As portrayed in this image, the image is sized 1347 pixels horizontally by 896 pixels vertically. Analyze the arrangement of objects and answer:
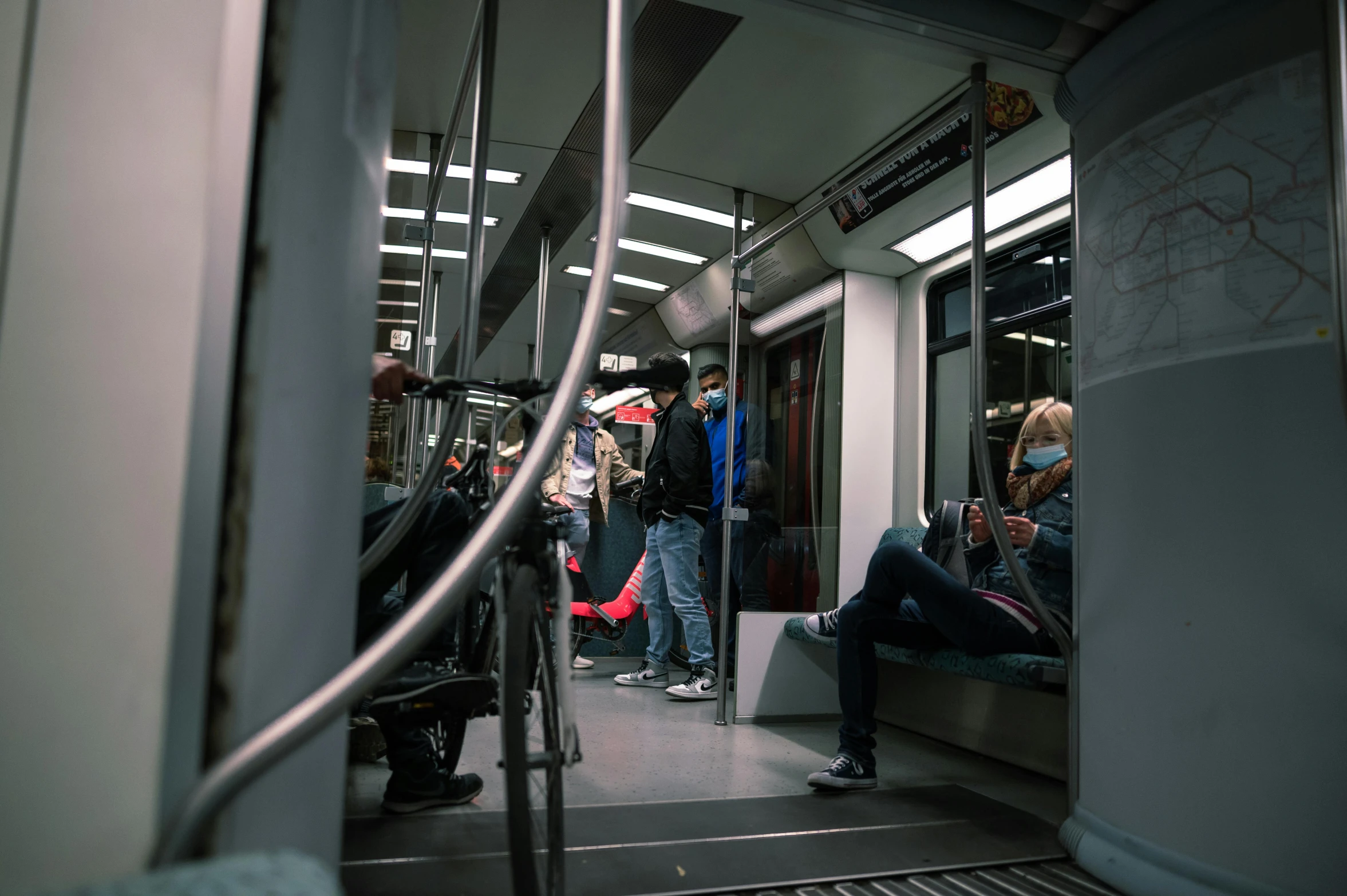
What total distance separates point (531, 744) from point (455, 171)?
4326 mm

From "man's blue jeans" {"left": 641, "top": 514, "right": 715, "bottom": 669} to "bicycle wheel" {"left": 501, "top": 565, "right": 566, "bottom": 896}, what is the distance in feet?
10.6

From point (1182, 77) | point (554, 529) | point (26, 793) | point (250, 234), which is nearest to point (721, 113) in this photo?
point (1182, 77)

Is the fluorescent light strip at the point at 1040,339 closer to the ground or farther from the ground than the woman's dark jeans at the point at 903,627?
farther from the ground

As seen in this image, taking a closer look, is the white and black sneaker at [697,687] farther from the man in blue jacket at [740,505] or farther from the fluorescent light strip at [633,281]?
the fluorescent light strip at [633,281]

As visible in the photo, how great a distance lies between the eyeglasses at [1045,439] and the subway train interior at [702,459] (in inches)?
0.5

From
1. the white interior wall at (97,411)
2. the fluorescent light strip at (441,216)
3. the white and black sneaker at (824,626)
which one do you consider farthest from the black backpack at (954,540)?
the fluorescent light strip at (441,216)

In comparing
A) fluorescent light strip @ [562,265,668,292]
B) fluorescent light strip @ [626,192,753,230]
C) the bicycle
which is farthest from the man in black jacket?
the bicycle

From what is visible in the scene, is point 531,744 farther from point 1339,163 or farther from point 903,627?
point 903,627

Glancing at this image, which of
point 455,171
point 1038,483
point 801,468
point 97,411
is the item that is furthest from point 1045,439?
point 455,171

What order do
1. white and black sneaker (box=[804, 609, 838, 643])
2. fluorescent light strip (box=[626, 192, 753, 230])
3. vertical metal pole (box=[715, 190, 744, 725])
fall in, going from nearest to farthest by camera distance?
1. white and black sneaker (box=[804, 609, 838, 643])
2. vertical metal pole (box=[715, 190, 744, 725])
3. fluorescent light strip (box=[626, 192, 753, 230])

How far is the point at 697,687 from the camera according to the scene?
15.7 feet

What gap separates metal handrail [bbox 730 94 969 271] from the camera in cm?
313

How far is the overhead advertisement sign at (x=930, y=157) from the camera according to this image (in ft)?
11.9

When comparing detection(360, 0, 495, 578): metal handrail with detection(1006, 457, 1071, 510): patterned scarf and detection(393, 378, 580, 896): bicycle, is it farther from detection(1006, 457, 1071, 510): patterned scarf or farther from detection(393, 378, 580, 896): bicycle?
detection(1006, 457, 1071, 510): patterned scarf
